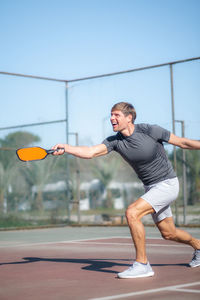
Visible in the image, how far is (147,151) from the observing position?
6035 millimetres

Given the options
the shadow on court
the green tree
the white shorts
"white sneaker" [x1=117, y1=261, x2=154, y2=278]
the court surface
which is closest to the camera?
the court surface

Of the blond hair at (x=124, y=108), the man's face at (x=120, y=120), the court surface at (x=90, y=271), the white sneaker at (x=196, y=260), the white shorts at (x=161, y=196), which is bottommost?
the court surface at (x=90, y=271)

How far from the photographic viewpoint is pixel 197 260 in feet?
21.5

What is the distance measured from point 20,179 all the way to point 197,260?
928 cm

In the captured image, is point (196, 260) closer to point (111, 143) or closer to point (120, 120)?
point (111, 143)

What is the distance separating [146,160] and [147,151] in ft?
0.33

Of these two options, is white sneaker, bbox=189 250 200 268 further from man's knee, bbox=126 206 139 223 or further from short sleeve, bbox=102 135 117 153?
short sleeve, bbox=102 135 117 153

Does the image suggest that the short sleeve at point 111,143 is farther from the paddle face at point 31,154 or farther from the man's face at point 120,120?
the paddle face at point 31,154

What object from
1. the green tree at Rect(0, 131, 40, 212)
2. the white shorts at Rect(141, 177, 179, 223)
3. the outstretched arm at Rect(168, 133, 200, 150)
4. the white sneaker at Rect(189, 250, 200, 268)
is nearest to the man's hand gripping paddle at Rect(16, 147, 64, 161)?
the white shorts at Rect(141, 177, 179, 223)

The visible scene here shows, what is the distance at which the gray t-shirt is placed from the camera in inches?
238

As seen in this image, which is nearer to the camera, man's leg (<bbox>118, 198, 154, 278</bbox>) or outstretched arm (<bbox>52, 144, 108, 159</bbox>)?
man's leg (<bbox>118, 198, 154, 278</bbox>)

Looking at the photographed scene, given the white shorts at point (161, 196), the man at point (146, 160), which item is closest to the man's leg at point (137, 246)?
the man at point (146, 160)

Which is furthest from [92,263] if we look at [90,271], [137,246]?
[137,246]

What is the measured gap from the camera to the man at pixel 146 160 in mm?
5965
